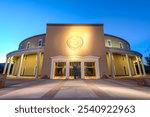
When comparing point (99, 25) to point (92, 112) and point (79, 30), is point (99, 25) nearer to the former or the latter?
point (79, 30)

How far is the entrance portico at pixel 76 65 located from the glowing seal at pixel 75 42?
2.15 m

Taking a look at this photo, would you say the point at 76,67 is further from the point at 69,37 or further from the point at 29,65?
the point at 29,65

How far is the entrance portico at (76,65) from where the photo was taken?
59.5 ft

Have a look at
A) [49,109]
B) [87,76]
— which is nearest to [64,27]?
[87,76]

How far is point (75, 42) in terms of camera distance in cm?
1939

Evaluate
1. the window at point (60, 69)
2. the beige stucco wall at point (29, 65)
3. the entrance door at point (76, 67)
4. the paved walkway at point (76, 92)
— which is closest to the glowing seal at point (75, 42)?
the entrance door at point (76, 67)

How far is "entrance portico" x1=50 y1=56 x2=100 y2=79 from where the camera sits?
18125 millimetres

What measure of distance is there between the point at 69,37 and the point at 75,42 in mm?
1529

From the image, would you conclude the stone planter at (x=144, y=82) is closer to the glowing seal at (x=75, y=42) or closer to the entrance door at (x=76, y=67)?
the entrance door at (x=76, y=67)

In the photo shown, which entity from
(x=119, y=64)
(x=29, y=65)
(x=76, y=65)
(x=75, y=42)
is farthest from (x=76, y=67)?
(x=29, y=65)

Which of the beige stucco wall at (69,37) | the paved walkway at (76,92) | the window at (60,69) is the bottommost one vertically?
the paved walkway at (76,92)

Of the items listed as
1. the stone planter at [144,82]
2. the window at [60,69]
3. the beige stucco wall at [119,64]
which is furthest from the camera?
the beige stucco wall at [119,64]

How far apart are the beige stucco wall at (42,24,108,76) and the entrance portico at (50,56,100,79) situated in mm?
807

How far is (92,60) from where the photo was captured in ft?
60.4
